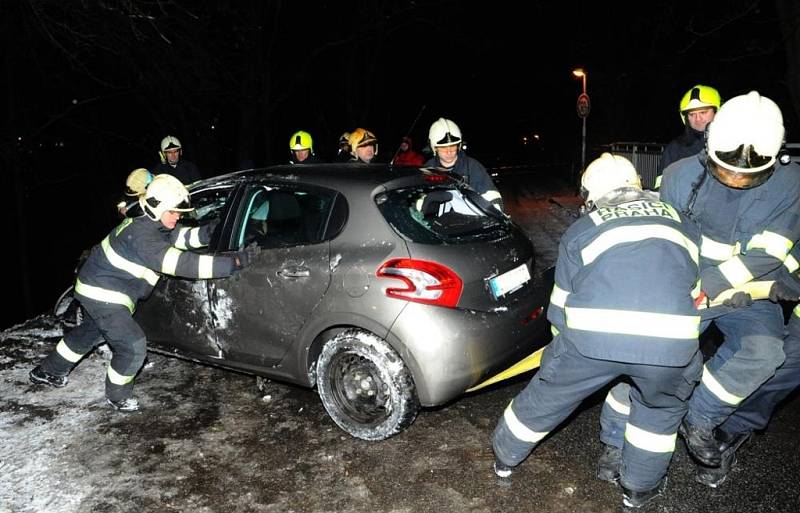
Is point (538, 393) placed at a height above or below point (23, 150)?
above

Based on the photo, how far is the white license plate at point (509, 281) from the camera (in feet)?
12.0

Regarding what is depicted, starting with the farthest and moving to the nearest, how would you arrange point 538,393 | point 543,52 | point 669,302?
point 543,52 < point 538,393 < point 669,302

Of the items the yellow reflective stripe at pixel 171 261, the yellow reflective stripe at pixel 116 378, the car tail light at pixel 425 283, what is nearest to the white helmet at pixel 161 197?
the yellow reflective stripe at pixel 171 261

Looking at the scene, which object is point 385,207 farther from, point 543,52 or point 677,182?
point 543,52

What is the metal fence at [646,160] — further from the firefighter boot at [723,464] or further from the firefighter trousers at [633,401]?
the firefighter trousers at [633,401]

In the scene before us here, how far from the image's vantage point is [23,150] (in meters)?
14.5

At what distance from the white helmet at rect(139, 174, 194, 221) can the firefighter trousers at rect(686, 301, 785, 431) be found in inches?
132

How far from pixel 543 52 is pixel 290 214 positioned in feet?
111

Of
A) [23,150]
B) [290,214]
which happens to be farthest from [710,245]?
[23,150]

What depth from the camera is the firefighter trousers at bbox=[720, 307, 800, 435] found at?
333 centimetres

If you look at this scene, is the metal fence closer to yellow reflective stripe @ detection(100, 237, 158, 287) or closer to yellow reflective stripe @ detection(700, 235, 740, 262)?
yellow reflective stripe @ detection(700, 235, 740, 262)

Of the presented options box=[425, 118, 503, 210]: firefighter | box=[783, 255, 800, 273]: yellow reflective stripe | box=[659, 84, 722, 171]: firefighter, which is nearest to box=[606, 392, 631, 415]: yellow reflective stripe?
box=[783, 255, 800, 273]: yellow reflective stripe

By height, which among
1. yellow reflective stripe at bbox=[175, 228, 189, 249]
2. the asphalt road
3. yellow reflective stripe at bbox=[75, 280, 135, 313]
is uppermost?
yellow reflective stripe at bbox=[175, 228, 189, 249]

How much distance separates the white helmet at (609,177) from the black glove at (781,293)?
3.01 ft
